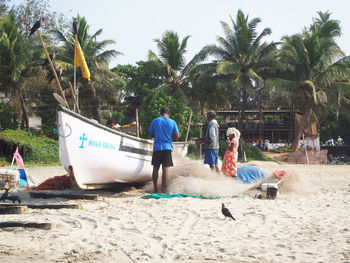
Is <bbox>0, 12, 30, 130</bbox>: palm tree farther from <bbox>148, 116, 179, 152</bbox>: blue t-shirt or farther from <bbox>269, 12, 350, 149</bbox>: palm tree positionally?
<bbox>148, 116, 179, 152</bbox>: blue t-shirt

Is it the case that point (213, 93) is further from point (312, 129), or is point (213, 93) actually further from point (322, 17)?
point (322, 17)

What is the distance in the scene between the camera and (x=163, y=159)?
709 centimetres

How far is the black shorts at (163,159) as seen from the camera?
23.2 ft

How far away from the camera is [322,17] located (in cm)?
3297

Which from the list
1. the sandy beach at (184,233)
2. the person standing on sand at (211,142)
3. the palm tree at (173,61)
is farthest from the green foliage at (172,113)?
the sandy beach at (184,233)

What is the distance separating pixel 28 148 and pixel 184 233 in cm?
1752

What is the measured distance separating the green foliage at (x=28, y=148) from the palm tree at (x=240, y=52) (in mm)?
11441

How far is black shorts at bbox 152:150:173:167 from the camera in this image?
23.2 ft

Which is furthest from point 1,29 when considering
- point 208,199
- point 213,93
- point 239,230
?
point 239,230

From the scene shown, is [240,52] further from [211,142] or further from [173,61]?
[211,142]

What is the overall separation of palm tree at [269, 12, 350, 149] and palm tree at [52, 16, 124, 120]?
36.7 ft

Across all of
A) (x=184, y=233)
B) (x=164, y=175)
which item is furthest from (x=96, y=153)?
(x=184, y=233)

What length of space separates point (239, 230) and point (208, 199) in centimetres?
223

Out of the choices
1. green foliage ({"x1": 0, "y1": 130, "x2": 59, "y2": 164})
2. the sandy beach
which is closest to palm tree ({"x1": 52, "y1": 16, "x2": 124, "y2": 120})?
green foliage ({"x1": 0, "y1": 130, "x2": 59, "y2": 164})
